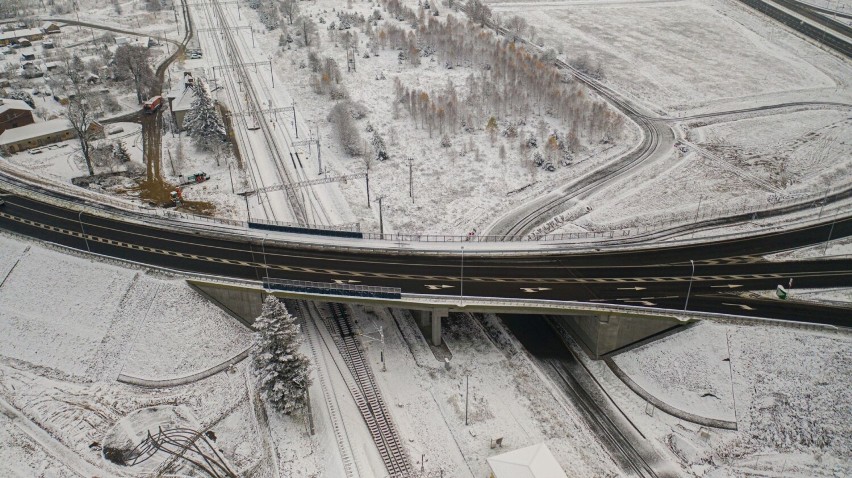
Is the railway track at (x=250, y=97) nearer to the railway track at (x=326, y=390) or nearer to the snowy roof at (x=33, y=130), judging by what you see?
the railway track at (x=326, y=390)

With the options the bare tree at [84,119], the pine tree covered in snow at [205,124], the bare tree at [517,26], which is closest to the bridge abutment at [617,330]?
the pine tree covered in snow at [205,124]

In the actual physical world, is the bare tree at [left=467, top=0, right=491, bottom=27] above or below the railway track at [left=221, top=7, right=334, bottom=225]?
above

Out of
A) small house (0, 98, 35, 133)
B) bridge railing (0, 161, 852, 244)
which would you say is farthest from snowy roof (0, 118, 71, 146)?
bridge railing (0, 161, 852, 244)

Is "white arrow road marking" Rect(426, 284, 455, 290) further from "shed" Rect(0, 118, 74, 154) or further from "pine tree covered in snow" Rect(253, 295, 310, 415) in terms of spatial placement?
"shed" Rect(0, 118, 74, 154)

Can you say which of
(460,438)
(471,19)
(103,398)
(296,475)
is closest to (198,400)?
(103,398)

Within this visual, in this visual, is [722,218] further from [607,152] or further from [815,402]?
[815,402]

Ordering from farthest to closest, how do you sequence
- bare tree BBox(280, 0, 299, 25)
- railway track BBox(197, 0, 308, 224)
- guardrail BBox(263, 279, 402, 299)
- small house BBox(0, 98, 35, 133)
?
bare tree BBox(280, 0, 299, 25)
small house BBox(0, 98, 35, 133)
railway track BBox(197, 0, 308, 224)
guardrail BBox(263, 279, 402, 299)
